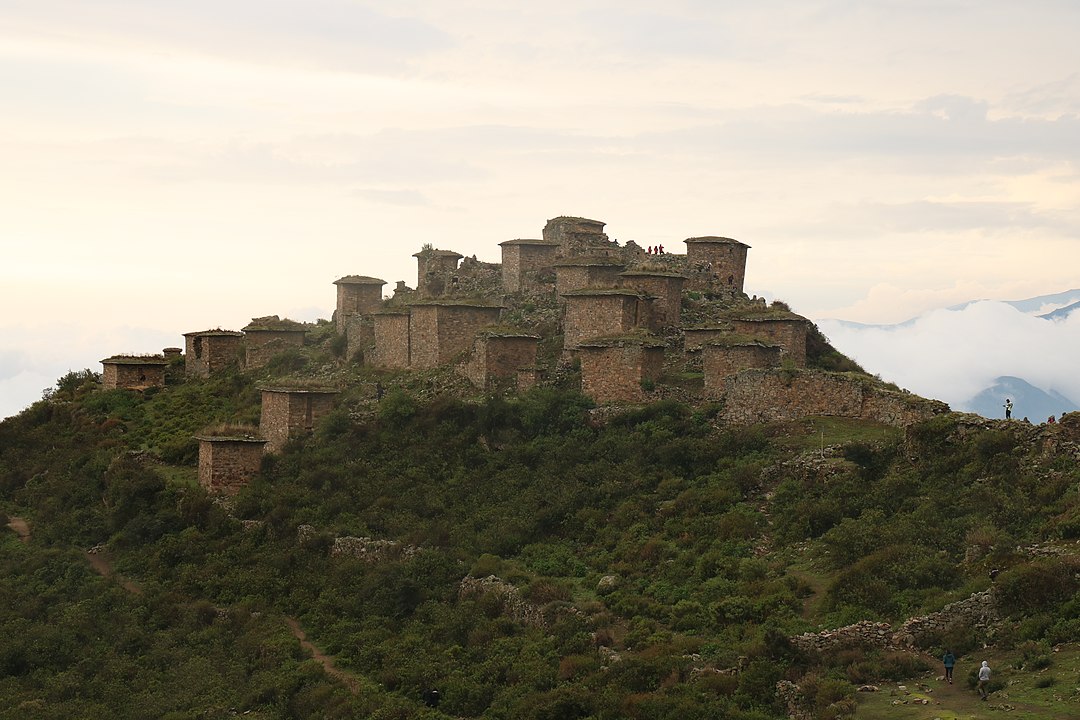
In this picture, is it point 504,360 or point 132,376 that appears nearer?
point 504,360

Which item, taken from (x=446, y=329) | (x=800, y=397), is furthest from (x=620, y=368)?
(x=446, y=329)

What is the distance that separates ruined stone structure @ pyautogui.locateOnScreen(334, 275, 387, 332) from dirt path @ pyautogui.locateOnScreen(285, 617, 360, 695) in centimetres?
1694

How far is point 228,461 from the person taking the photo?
3241cm

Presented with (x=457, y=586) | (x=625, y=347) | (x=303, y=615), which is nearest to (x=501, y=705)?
(x=457, y=586)

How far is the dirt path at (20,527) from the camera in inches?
1249

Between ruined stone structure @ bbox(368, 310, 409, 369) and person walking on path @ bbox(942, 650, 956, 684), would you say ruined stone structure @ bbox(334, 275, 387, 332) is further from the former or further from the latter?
person walking on path @ bbox(942, 650, 956, 684)

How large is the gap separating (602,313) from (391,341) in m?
6.94

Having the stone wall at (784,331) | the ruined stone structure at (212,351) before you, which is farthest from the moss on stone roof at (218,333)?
the stone wall at (784,331)

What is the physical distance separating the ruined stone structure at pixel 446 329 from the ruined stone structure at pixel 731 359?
7.21 m

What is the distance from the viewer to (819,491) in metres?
25.1

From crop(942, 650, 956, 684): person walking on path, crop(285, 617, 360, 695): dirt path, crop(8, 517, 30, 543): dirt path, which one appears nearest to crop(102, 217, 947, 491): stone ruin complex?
crop(8, 517, 30, 543): dirt path

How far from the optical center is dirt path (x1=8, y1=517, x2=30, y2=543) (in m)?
31.7

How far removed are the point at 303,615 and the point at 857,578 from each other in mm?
11459

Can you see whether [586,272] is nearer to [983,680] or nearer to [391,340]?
[391,340]
